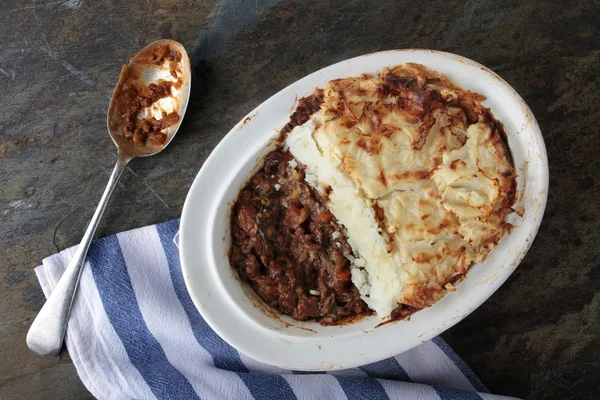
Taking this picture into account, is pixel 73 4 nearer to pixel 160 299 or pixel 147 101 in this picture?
pixel 147 101

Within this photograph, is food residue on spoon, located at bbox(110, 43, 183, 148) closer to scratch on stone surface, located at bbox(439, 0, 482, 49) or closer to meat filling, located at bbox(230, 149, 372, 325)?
meat filling, located at bbox(230, 149, 372, 325)

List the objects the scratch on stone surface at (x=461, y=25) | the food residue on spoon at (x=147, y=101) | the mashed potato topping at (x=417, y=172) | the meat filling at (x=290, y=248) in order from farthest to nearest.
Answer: the scratch on stone surface at (x=461, y=25) < the food residue on spoon at (x=147, y=101) < the meat filling at (x=290, y=248) < the mashed potato topping at (x=417, y=172)

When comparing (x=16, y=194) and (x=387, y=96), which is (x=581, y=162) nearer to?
(x=387, y=96)

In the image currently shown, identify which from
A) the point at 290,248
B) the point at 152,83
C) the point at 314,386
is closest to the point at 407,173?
the point at 290,248

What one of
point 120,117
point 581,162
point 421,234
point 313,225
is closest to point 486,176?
point 421,234

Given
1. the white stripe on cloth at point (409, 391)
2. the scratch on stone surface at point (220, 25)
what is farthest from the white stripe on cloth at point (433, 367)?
the scratch on stone surface at point (220, 25)

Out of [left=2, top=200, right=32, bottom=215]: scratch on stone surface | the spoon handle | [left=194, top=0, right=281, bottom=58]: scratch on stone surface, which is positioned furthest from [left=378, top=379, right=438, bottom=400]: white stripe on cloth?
[left=2, top=200, right=32, bottom=215]: scratch on stone surface

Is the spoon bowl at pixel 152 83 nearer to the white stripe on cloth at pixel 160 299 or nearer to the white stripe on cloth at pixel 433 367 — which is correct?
the white stripe on cloth at pixel 160 299
